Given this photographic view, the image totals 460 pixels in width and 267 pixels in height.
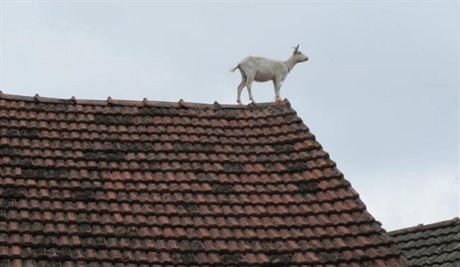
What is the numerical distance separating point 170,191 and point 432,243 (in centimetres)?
403

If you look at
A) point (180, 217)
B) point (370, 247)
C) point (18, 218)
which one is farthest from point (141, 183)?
point (370, 247)

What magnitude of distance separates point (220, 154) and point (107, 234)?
8.20 ft

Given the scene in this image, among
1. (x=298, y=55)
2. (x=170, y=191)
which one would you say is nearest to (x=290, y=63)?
(x=298, y=55)

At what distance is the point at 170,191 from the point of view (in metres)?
13.3

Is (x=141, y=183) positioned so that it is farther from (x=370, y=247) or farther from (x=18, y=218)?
(x=370, y=247)

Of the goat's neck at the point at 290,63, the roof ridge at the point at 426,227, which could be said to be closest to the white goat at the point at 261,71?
the goat's neck at the point at 290,63

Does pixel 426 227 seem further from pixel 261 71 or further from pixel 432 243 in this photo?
pixel 261 71

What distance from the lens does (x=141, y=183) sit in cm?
1341

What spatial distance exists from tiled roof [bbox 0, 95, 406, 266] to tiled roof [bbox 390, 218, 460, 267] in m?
1.85

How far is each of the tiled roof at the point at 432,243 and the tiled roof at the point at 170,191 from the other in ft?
6.06

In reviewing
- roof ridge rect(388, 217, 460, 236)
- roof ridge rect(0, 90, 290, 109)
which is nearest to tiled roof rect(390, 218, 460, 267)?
roof ridge rect(388, 217, 460, 236)

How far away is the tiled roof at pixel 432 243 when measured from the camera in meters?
15.0

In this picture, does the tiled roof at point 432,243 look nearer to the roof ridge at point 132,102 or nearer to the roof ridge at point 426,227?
the roof ridge at point 426,227

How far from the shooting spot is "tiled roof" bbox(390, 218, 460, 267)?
1498 centimetres
